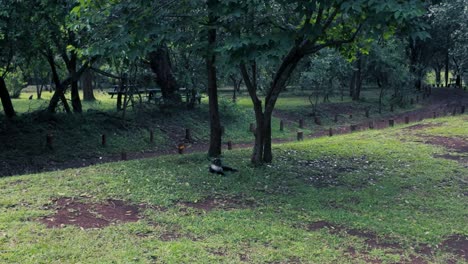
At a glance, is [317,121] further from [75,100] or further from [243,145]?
[75,100]

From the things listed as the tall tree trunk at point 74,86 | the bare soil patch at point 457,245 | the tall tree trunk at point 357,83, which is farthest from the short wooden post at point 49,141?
the tall tree trunk at point 357,83

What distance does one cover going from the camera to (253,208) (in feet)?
23.0

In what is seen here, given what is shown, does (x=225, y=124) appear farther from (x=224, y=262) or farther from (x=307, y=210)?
(x=224, y=262)

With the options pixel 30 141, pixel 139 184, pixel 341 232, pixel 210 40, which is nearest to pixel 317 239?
pixel 341 232

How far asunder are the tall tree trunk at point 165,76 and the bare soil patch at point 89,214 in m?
13.7

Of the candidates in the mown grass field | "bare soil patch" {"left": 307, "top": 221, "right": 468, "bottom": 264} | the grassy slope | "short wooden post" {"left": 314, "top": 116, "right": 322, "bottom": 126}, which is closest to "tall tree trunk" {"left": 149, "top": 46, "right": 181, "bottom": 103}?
the mown grass field

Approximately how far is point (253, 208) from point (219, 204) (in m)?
0.53

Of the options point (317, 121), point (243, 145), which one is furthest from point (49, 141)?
point (317, 121)

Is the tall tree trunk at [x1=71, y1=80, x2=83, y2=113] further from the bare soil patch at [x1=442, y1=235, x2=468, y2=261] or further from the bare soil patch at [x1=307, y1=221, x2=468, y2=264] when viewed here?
the bare soil patch at [x1=442, y1=235, x2=468, y2=261]

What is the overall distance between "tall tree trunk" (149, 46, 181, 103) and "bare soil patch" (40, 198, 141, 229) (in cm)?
1366

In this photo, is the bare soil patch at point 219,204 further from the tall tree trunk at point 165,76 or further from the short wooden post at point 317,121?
the short wooden post at point 317,121

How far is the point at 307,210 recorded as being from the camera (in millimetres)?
7035

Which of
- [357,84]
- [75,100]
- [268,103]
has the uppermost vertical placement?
[357,84]

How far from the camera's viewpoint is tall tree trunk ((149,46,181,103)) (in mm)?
20234
